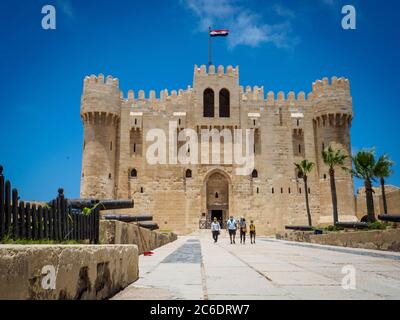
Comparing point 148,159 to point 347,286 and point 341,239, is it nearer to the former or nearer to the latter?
point 341,239

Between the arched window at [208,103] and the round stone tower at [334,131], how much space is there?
334 inches

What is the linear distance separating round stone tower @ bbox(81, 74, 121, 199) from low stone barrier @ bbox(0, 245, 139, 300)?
2838 cm

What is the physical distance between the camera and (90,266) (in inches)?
115

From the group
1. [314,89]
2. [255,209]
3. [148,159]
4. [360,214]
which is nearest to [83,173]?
[148,159]

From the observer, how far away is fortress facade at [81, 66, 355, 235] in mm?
32438

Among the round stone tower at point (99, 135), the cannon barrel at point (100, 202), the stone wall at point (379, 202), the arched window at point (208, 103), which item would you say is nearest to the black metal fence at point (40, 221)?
the cannon barrel at point (100, 202)

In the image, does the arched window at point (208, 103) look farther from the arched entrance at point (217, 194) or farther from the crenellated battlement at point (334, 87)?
the crenellated battlement at point (334, 87)

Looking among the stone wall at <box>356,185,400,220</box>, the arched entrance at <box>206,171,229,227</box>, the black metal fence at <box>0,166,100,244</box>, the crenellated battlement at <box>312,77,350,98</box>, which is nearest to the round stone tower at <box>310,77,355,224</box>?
the crenellated battlement at <box>312,77,350,98</box>

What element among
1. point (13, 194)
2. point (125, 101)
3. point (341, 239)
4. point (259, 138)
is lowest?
point (341, 239)

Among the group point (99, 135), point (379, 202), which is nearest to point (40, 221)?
point (99, 135)

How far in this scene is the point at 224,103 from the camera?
Result: 1375 inches
